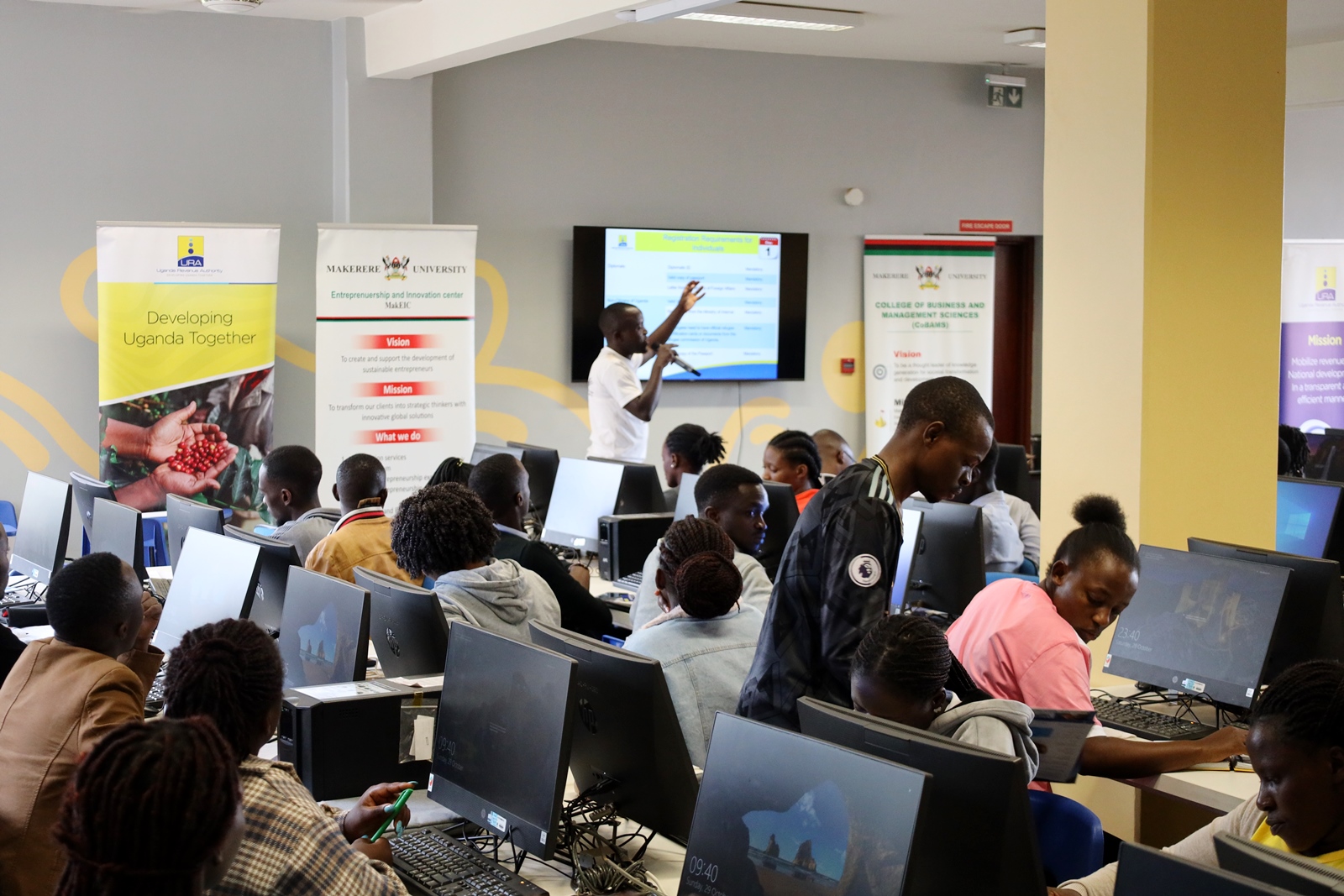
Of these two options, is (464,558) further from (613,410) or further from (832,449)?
(613,410)

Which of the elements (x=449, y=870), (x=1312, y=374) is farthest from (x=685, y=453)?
(x=1312, y=374)

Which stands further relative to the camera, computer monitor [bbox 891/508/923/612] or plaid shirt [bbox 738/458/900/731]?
computer monitor [bbox 891/508/923/612]

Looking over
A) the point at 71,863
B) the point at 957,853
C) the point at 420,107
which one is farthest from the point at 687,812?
the point at 420,107

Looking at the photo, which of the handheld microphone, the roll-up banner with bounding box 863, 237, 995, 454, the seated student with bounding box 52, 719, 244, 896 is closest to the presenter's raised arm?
the handheld microphone

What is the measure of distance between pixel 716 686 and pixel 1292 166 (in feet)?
27.4

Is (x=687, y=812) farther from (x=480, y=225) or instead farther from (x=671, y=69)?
(x=671, y=69)

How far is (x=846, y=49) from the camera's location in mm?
8430

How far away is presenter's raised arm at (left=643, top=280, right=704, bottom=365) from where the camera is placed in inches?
311

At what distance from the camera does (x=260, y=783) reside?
1.79m

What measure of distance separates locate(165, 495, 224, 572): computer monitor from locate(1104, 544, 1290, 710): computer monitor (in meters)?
2.74

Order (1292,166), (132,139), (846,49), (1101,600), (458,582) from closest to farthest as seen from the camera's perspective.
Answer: (1101,600) < (458,582) < (132,139) < (846,49) < (1292,166)

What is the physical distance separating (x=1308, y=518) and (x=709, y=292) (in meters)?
4.54

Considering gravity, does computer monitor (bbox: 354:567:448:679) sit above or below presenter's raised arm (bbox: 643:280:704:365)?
below

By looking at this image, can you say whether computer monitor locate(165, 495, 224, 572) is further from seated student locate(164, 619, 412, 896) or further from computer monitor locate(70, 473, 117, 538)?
seated student locate(164, 619, 412, 896)
